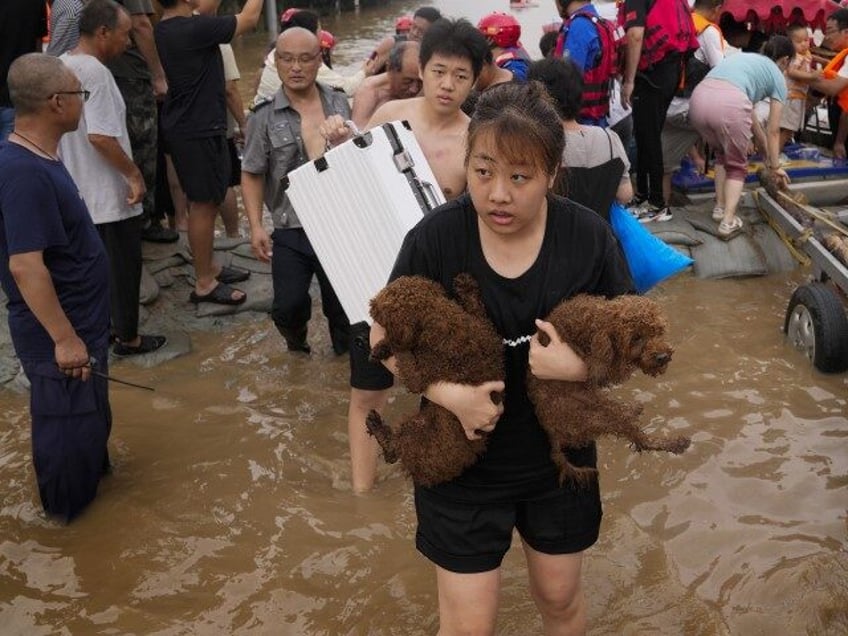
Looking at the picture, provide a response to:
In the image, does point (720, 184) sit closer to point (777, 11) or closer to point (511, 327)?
point (777, 11)

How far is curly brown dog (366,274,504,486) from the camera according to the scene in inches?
85.6

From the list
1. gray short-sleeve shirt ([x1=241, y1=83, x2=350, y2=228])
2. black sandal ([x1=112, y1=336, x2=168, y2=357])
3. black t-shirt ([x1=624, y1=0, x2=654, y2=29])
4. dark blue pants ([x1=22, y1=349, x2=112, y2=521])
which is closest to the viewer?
dark blue pants ([x1=22, y1=349, x2=112, y2=521])

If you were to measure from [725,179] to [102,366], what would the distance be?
192 inches

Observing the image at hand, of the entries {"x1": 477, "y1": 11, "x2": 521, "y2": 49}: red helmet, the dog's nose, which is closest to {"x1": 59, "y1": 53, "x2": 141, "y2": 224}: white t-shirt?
{"x1": 477, "y1": 11, "x2": 521, "y2": 49}: red helmet

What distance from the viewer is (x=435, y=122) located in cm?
366

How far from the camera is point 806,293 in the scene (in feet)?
17.0

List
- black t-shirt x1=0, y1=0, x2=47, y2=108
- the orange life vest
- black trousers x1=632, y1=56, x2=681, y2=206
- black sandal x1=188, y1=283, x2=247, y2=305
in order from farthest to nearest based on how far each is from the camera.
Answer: the orange life vest
black trousers x1=632, y1=56, x2=681, y2=206
black sandal x1=188, y1=283, x2=247, y2=305
black t-shirt x1=0, y1=0, x2=47, y2=108

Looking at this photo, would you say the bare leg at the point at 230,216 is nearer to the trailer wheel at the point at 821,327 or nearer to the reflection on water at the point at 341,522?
the reflection on water at the point at 341,522

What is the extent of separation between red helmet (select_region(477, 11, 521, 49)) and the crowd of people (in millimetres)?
15

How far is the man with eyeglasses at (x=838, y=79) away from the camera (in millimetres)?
7551

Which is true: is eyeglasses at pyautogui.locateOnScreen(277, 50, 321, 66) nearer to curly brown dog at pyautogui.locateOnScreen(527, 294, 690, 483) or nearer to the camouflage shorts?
the camouflage shorts

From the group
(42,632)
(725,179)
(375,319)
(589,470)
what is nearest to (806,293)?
(725,179)

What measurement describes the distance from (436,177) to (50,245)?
153 centimetres

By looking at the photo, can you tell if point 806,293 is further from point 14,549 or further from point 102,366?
point 14,549
